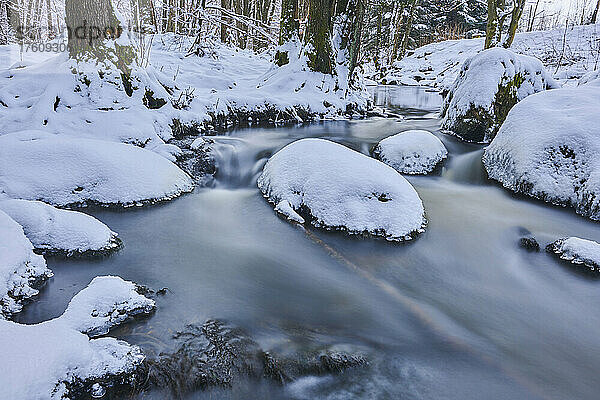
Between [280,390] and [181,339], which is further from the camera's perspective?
[181,339]

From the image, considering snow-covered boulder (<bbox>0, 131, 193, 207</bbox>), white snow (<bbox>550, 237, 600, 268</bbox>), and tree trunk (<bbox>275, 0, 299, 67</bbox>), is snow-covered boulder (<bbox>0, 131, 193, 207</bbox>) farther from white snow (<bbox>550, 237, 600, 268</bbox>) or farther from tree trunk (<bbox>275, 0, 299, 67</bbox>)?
tree trunk (<bbox>275, 0, 299, 67</bbox>)

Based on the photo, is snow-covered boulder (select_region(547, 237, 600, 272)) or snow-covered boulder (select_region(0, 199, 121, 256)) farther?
snow-covered boulder (select_region(547, 237, 600, 272))

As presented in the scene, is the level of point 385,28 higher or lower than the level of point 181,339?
higher

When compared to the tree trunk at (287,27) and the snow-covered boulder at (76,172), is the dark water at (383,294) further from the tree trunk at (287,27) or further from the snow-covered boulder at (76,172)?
the tree trunk at (287,27)

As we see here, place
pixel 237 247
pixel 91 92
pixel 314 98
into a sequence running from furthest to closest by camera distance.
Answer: pixel 314 98
pixel 91 92
pixel 237 247

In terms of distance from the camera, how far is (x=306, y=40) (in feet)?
28.0

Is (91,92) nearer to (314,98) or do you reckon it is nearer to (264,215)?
(264,215)

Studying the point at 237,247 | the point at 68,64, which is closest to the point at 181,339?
the point at 237,247

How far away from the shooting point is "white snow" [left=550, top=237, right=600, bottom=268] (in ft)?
10.2

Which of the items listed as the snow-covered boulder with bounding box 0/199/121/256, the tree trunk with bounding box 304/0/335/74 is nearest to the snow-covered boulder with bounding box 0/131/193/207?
the snow-covered boulder with bounding box 0/199/121/256

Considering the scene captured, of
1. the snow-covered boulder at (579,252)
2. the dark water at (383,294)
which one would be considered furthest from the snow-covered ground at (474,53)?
the dark water at (383,294)

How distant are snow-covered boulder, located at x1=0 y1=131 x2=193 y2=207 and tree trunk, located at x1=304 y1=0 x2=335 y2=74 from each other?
551 cm

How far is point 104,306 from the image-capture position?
2.14 metres

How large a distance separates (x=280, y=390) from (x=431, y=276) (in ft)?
5.74
